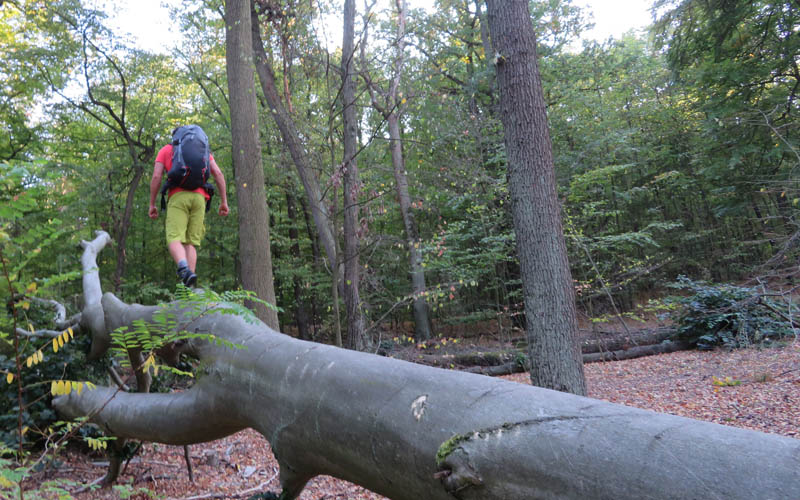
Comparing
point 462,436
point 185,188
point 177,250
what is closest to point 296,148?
point 185,188

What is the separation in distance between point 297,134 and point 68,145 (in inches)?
398

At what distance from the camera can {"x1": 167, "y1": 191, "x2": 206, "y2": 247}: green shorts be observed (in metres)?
4.22

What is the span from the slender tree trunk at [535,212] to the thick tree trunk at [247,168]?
2.99 metres

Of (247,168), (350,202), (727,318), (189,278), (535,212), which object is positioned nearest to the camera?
(189,278)

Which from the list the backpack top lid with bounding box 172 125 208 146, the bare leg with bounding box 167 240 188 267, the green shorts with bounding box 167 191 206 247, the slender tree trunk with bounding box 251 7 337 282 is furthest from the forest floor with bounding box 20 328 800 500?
the slender tree trunk with bounding box 251 7 337 282

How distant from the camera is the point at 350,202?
7.00m

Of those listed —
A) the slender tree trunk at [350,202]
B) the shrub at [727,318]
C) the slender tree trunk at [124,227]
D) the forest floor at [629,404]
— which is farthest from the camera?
the slender tree trunk at [124,227]

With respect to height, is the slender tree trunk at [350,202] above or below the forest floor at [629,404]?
above

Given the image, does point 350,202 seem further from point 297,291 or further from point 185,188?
point 297,291

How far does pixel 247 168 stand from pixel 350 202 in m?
1.74

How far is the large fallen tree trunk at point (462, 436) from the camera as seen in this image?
33.1 inches

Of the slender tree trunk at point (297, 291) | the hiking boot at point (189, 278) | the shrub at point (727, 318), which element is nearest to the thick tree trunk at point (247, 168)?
the hiking boot at point (189, 278)

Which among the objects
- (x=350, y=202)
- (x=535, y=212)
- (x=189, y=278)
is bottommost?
(x=189, y=278)

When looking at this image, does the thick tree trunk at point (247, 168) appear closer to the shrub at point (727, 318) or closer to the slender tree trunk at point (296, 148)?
the slender tree trunk at point (296, 148)
